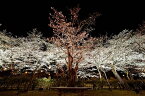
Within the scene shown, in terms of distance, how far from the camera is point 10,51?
20.3m

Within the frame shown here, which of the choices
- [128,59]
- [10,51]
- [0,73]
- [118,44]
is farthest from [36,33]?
[0,73]

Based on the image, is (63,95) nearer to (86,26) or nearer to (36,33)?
(86,26)

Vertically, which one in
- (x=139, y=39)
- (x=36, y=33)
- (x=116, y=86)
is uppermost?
(x=36, y=33)

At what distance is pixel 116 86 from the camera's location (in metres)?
21.2

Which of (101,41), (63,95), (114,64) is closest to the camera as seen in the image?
(63,95)

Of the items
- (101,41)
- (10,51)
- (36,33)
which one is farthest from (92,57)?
(10,51)

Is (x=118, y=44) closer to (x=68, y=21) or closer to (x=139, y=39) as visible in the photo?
(x=139, y=39)

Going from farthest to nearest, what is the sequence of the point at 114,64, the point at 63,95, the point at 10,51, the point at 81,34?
the point at 114,64
the point at 10,51
the point at 81,34
the point at 63,95

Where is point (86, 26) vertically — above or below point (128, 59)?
above

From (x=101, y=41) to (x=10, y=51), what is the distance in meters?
11.3

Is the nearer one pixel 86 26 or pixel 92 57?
pixel 86 26

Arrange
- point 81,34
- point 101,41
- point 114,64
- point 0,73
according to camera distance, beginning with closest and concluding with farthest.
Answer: point 81,34
point 114,64
point 101,41
point 0,73

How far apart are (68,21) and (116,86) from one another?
9.76 meters

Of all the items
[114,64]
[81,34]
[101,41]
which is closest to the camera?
[81,34]
